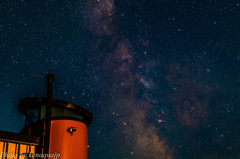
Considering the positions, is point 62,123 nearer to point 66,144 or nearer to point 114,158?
point 66,144

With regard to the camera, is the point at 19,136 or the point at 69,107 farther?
the point at 69,107

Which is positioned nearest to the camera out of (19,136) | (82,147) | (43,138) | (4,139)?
(4,139)

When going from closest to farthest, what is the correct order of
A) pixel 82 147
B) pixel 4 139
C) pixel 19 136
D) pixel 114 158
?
pixel 4 139 → pixel 19 136 → pixel 82 147 → pixel 114 158

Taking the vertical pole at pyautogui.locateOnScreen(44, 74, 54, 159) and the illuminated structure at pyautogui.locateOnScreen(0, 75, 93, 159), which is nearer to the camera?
the illuminated structure at pyautogui.locateOnScreen(0, 75, 93, 159)

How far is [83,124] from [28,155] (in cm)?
239

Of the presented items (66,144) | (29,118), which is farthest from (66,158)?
(29,118)

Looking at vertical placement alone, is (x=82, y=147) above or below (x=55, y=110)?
below

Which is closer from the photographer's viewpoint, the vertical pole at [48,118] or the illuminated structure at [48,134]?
the illuminated structure at [48,134]

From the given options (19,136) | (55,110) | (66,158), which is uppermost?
(55,110)

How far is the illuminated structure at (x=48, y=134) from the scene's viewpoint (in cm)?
768

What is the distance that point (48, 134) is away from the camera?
8.16 meters

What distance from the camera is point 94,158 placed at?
1545 inches

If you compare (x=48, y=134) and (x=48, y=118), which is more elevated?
(x=48, y=118)

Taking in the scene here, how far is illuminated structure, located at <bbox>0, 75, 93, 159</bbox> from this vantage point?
7.68 meters
